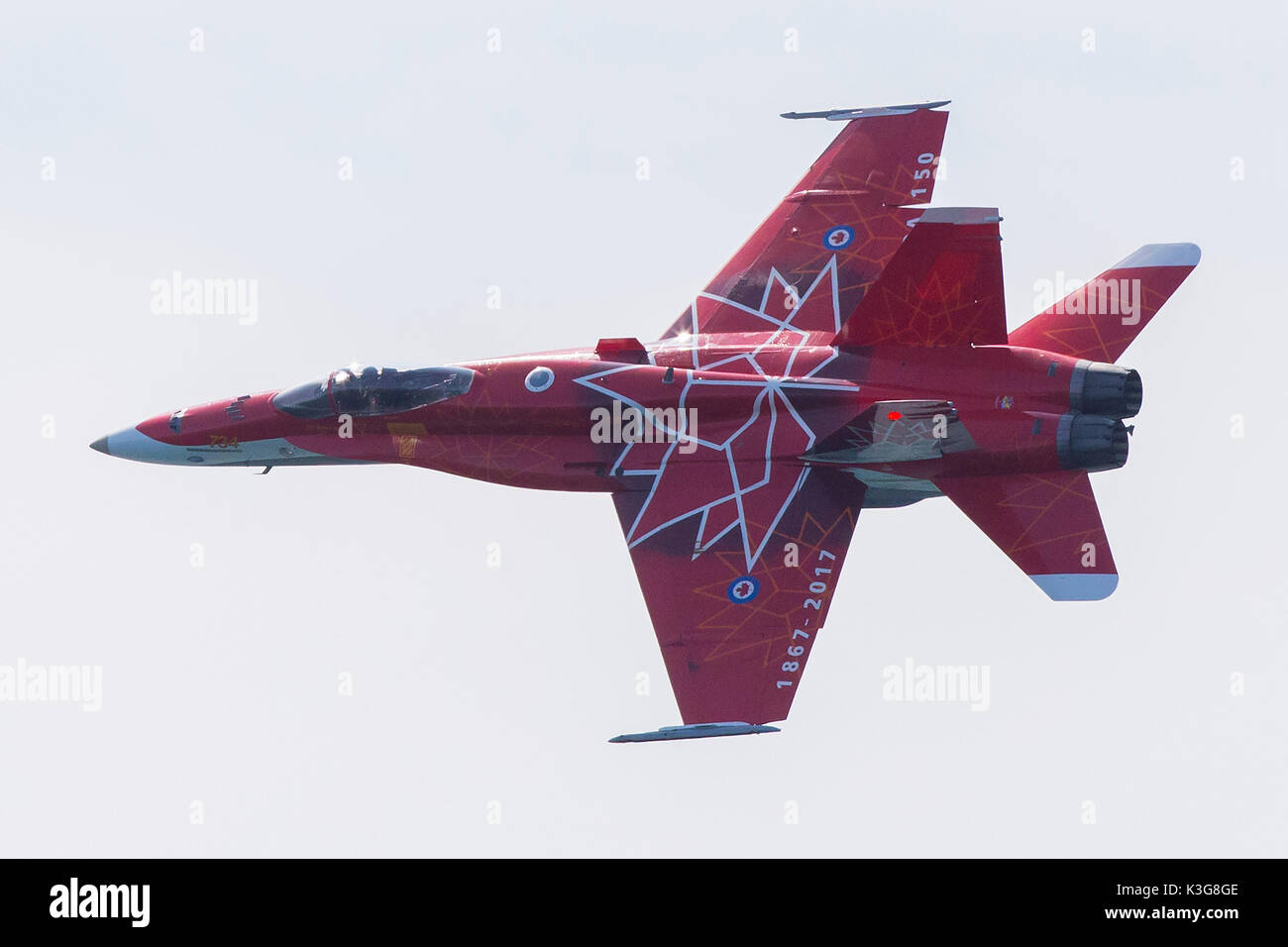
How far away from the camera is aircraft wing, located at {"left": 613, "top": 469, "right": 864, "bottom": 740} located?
36344 millimetres

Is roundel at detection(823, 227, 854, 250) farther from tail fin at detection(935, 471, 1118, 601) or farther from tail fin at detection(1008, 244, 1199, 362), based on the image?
tail fin at detection(935, 471, 1118, 601)

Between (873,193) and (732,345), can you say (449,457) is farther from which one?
(873,193)

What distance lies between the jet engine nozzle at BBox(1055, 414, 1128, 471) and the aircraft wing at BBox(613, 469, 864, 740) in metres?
3.21

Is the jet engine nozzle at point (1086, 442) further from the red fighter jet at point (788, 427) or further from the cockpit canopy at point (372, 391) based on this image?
the cockpit canopy at point (372, 391)

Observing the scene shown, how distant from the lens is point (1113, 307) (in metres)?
37.8

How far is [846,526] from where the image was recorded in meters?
37.5

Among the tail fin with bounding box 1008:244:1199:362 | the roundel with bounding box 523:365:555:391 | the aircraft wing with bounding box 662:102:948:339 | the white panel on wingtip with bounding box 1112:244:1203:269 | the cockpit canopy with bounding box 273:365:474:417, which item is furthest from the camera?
the aircraft wing with bounding box 662:102:948:339

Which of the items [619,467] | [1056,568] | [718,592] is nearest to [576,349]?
[619,467]

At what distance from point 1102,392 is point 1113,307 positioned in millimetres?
1637

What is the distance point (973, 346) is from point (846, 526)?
11.0ft

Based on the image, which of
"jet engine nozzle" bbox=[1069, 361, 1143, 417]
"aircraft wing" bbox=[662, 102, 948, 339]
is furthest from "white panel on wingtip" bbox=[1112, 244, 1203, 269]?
"aircraft wing" bbox=[662, 102, 948, 339]

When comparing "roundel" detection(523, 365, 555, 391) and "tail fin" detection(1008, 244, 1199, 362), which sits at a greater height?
"tail fin" detection(1008, 244, 1199, 362)

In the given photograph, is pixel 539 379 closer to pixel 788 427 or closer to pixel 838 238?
pixel 788 427

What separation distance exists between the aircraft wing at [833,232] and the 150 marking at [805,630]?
167 inches
